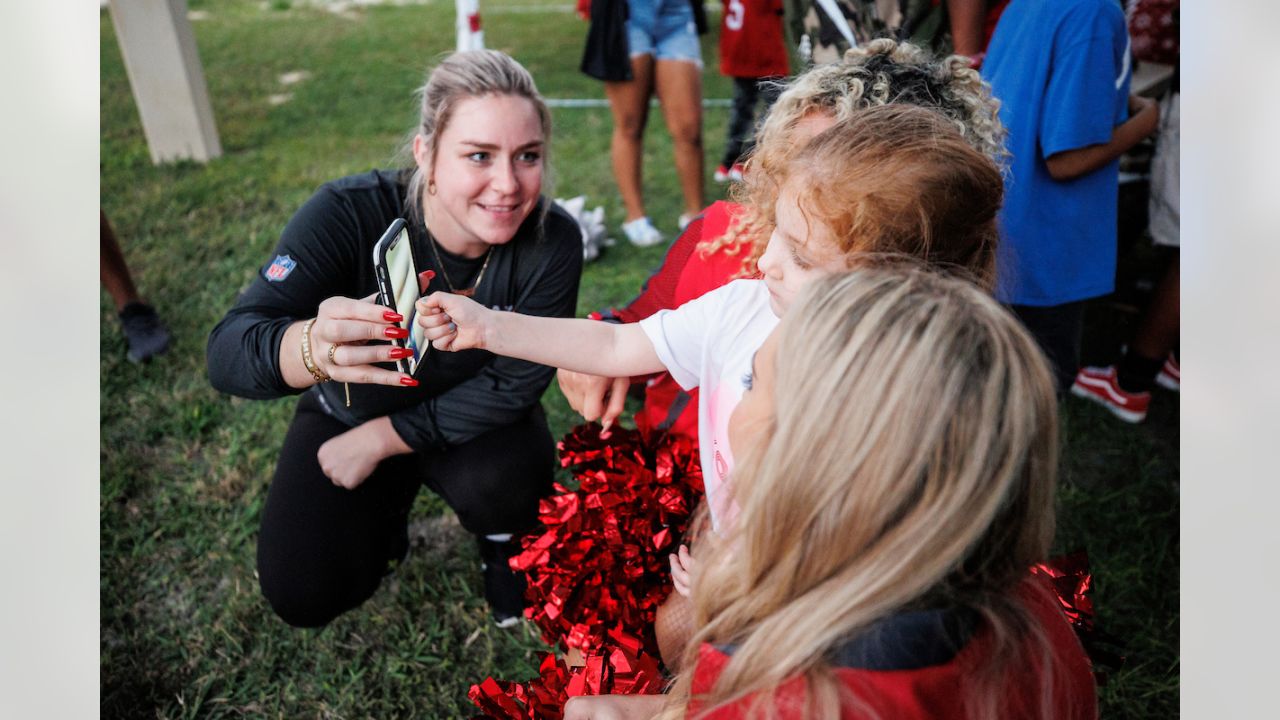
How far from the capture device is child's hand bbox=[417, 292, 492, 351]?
1.49 meters

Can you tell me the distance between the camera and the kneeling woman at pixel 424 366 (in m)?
1.94

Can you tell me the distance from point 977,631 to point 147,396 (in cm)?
300

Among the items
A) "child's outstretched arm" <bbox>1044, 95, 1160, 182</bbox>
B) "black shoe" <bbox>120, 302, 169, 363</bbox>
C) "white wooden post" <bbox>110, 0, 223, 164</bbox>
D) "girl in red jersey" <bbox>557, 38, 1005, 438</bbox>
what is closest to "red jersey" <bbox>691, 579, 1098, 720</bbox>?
"girl in red jersey" <bbox>557, 38, 1005, 438</bbox>

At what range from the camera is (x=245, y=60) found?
Result: 296 inches

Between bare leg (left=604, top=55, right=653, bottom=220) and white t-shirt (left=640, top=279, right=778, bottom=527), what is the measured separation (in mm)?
2732

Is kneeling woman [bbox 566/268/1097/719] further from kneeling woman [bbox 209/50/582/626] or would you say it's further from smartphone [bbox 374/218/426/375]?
kneeling woman [bbox 209/50/582/626]

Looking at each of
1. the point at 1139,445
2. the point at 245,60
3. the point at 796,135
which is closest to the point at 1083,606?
the point at 796,135

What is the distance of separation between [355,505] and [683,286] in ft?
3.08

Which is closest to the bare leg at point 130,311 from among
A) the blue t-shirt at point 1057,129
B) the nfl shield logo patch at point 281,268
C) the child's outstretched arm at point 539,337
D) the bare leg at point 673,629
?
the nfl shield logo patch at point 281,268

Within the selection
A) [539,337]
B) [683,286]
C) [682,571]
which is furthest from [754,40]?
[682,571]

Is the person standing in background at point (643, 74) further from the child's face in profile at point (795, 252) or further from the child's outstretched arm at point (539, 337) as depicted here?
the child's face in profile at point (795, 252)

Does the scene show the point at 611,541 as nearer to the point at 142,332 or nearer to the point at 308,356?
the point at 308,356

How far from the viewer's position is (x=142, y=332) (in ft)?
11.2
